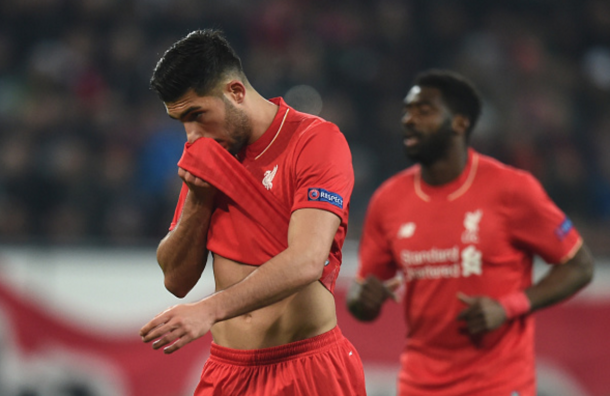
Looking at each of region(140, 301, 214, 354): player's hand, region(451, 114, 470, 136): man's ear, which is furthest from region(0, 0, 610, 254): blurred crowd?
region(140, 301, 214, 354): player's hand

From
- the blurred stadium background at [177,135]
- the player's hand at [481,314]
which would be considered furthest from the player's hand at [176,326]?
the blurred stadium background at [177,135]

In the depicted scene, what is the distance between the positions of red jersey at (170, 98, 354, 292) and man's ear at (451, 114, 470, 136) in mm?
1589

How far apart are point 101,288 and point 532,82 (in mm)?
5067

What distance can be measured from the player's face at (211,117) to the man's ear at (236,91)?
0.09ft

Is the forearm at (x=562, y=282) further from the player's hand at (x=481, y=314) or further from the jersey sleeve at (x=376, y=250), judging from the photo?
the jersey sleeve at (x=376, y=250)

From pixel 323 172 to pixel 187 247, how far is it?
549 mm

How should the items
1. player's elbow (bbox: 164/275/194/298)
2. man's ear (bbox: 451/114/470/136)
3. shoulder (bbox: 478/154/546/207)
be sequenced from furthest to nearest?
man's ear (bbox: 451/114/470/136) → shoulder (bbox: 478/154/546/207) → player's elbow (bbox: 164/275/194/298)

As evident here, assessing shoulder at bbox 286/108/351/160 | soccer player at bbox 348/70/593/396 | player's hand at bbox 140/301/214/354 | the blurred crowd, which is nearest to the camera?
player's hand at bbox 140/301/214/354

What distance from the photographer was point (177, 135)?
24.9ft

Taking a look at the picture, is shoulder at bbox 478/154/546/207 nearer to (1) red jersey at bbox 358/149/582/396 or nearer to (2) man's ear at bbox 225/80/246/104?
(1) red jersey at bbox 358/149/582/396

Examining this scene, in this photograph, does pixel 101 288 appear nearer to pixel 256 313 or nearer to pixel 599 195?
pixel 256 313

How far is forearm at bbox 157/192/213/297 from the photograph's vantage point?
265cm

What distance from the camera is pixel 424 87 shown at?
4207 mm

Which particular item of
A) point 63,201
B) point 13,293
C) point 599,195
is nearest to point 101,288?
point 13,293
